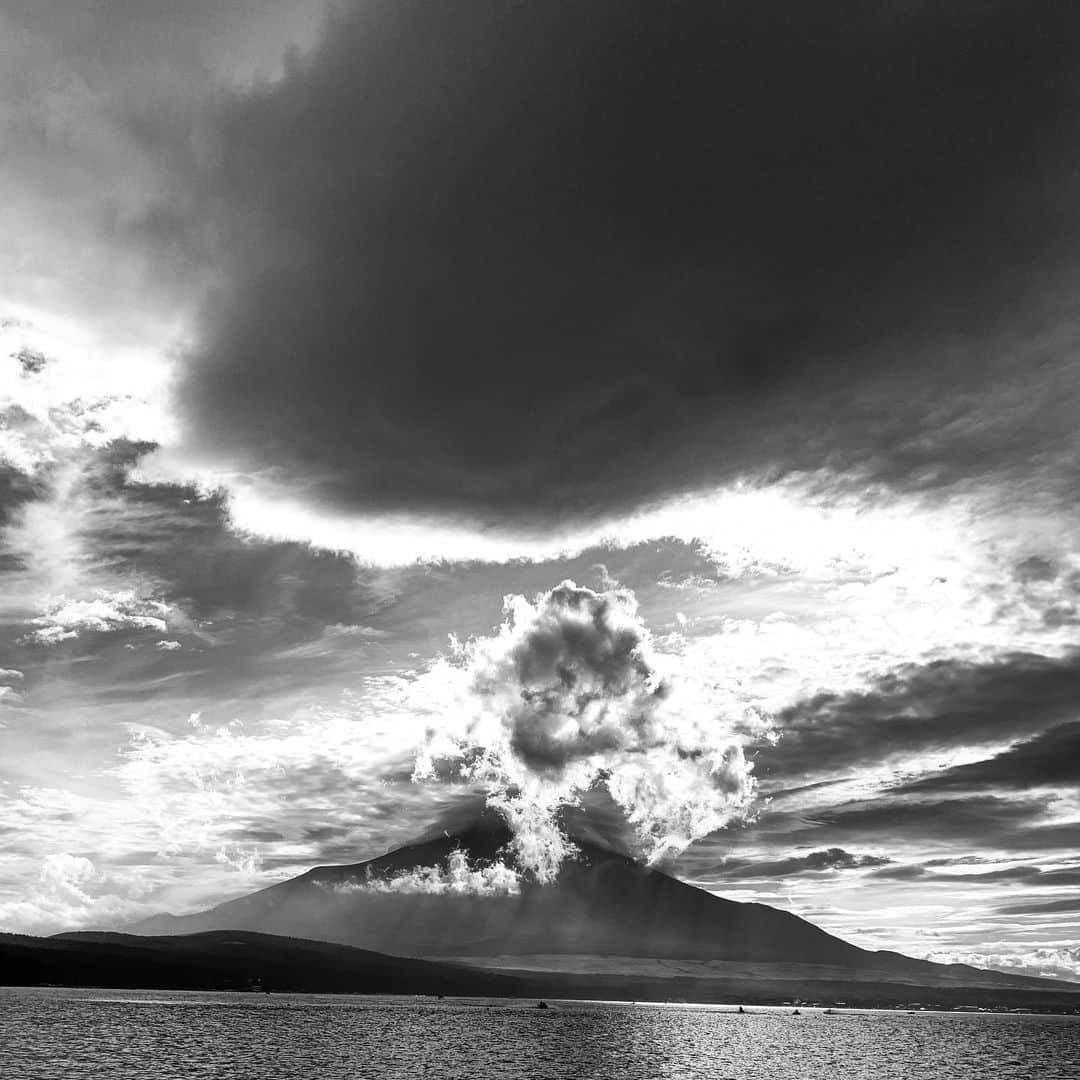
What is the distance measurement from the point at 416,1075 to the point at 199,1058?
4656cm

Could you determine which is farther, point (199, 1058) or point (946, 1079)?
point (946, 1079)

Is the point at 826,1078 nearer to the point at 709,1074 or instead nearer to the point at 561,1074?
the point at 709,1074

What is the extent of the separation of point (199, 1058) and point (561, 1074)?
69.6 meters

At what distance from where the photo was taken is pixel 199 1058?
611 feet

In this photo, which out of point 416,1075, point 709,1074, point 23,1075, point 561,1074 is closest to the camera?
point 23,1075

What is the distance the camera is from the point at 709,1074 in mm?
195750

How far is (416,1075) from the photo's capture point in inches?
6727

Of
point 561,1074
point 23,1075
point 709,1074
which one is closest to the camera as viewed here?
point 23,1075

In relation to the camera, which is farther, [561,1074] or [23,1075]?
[561,1074]

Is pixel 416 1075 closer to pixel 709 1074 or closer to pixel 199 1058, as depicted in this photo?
pixel 199 1058

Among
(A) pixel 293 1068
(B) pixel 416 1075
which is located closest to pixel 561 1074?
(B) pixel 416 1075

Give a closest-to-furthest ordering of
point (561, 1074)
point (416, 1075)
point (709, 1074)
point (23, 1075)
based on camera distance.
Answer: point (23, 1075), point (416, 1075), point (561, 1074), point (709, 1074)

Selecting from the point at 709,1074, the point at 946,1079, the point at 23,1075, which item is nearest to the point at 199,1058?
the point at 23,1075

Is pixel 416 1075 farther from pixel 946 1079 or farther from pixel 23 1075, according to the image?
pixel 946 1079
